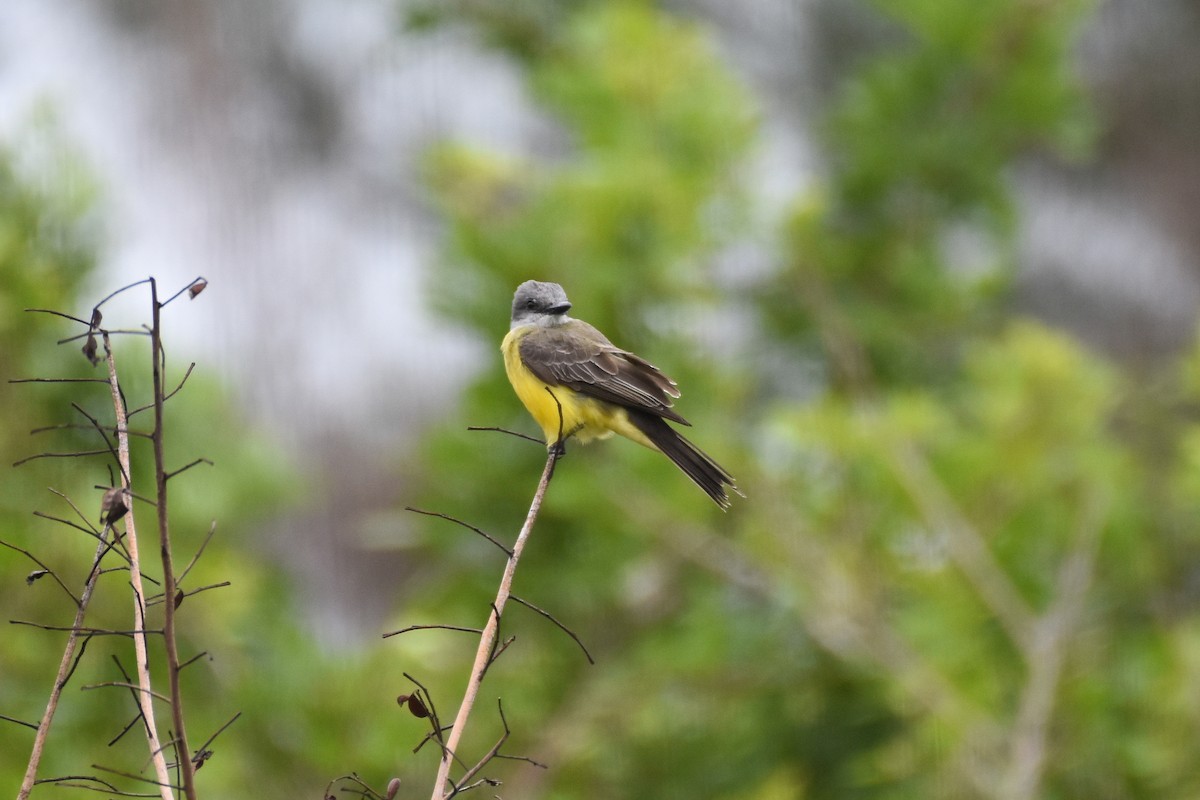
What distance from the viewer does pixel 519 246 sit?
3.46 metres

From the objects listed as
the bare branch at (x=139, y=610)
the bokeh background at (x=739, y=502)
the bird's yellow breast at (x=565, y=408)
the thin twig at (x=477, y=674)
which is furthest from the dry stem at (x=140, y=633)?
the bokeh background at (x=739, y=502)

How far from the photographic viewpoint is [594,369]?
168 cm

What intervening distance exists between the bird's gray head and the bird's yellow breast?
0.08 feet

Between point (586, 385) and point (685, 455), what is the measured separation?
0.17 meters

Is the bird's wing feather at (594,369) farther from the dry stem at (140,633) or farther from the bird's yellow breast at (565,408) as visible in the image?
the dry stem at (140,633)

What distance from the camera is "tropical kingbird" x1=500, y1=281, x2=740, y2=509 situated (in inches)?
59.2

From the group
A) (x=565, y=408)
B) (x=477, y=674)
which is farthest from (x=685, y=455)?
(x=477, y=674)

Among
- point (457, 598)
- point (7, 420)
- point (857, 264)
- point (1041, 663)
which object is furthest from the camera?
point (857, 264)

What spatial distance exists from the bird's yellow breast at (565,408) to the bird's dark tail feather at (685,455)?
2 cm

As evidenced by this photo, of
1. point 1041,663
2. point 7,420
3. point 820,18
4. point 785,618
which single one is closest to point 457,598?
point 785,618

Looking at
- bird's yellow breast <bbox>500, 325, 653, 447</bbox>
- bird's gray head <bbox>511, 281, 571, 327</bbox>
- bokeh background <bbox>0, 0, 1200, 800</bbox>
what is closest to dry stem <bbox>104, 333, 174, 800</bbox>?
bird's gray head <bbox>511, 281, 571, 327</bbox>

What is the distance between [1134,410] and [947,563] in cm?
122

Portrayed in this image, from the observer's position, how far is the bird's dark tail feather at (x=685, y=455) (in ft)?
4.63

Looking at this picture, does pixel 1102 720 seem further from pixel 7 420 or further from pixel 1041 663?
pixel 7 420
